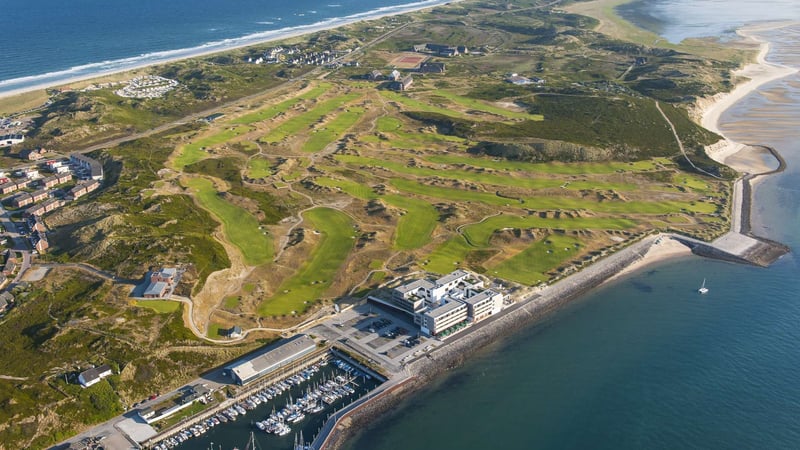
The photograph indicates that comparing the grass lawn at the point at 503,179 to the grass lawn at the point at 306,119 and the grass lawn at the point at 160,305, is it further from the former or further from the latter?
the grass lawn at the point at 160,305

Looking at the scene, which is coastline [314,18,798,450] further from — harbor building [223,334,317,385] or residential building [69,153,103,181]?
residential building [69,153,103,181]

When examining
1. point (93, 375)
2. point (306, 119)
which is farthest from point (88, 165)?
point (93, 375)

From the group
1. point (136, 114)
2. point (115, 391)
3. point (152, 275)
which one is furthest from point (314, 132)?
point (115, 391)

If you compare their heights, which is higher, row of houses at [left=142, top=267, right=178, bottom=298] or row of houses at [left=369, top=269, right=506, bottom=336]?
row of houses at [left=142, top=267, right=178, bottom=298]

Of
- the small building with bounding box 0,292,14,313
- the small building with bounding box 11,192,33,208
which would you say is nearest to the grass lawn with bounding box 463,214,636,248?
the small building with bounding box 0,292,14,313

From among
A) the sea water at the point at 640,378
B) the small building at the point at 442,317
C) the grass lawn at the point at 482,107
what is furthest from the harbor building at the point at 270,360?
the grass lawn at the point at 482,107

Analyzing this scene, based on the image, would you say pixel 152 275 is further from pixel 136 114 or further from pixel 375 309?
pixel 136 114

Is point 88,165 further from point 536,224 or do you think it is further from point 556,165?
point 556,165
